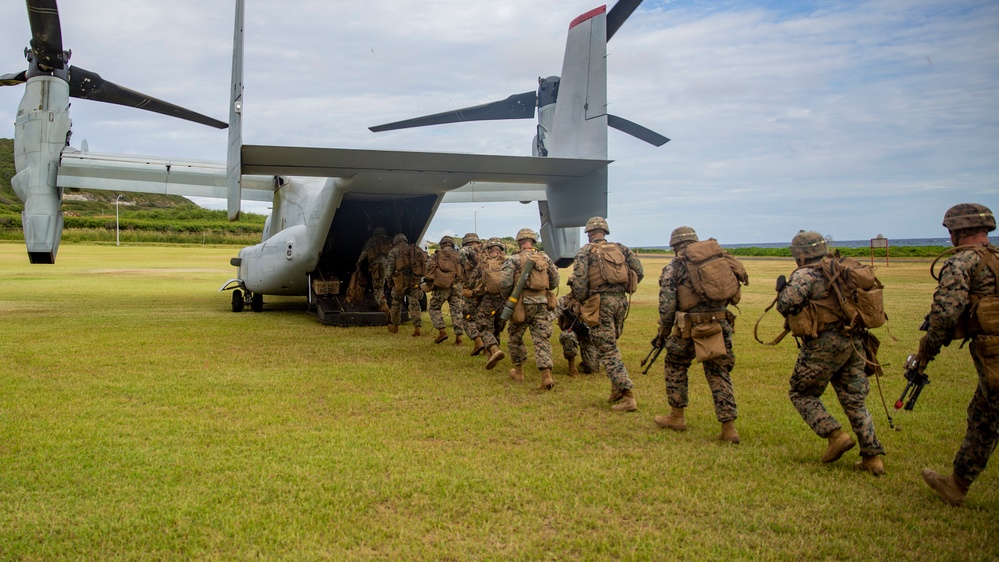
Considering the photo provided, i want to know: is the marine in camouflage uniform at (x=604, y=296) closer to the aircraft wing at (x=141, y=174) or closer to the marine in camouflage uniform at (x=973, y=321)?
the marine in camouflage uniform at (x=973, y=321)

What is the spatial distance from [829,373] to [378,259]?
8.70m

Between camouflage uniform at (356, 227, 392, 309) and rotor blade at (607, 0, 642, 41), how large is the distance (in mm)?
5212

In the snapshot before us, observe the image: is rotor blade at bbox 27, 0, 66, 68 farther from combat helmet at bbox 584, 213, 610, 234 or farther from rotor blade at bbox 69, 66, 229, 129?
combat helmet at bbox 584, 213, 610, 234

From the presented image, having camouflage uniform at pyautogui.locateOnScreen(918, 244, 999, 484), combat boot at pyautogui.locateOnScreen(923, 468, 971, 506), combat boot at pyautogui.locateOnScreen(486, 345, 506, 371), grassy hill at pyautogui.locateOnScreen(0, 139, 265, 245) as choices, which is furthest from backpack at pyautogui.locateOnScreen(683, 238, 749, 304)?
grassy hill at pyautogui.locateOnScreen(0, 139, 265, 245)

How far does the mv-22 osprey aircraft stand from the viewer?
882 cm

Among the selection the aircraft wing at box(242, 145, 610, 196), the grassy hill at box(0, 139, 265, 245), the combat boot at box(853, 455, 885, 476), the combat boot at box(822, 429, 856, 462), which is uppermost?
the grassy hill at box(0, 139, 265, 245)

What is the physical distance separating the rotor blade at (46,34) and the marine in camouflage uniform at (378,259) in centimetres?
635

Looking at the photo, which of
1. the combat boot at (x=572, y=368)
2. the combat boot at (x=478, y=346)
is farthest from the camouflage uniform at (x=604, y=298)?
the combat boot at (x=478, y=346)

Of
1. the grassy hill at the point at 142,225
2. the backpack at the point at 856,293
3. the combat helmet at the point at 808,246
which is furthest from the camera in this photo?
the grassy hill at the point at 142,225

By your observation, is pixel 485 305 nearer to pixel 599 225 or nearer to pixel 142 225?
pixel 599 225

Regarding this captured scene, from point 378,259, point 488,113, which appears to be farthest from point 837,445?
point 488,113

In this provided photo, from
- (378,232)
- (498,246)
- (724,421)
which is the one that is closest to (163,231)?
(378,232)

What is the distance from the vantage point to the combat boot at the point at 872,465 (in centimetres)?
439

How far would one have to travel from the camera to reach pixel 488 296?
891 cm
